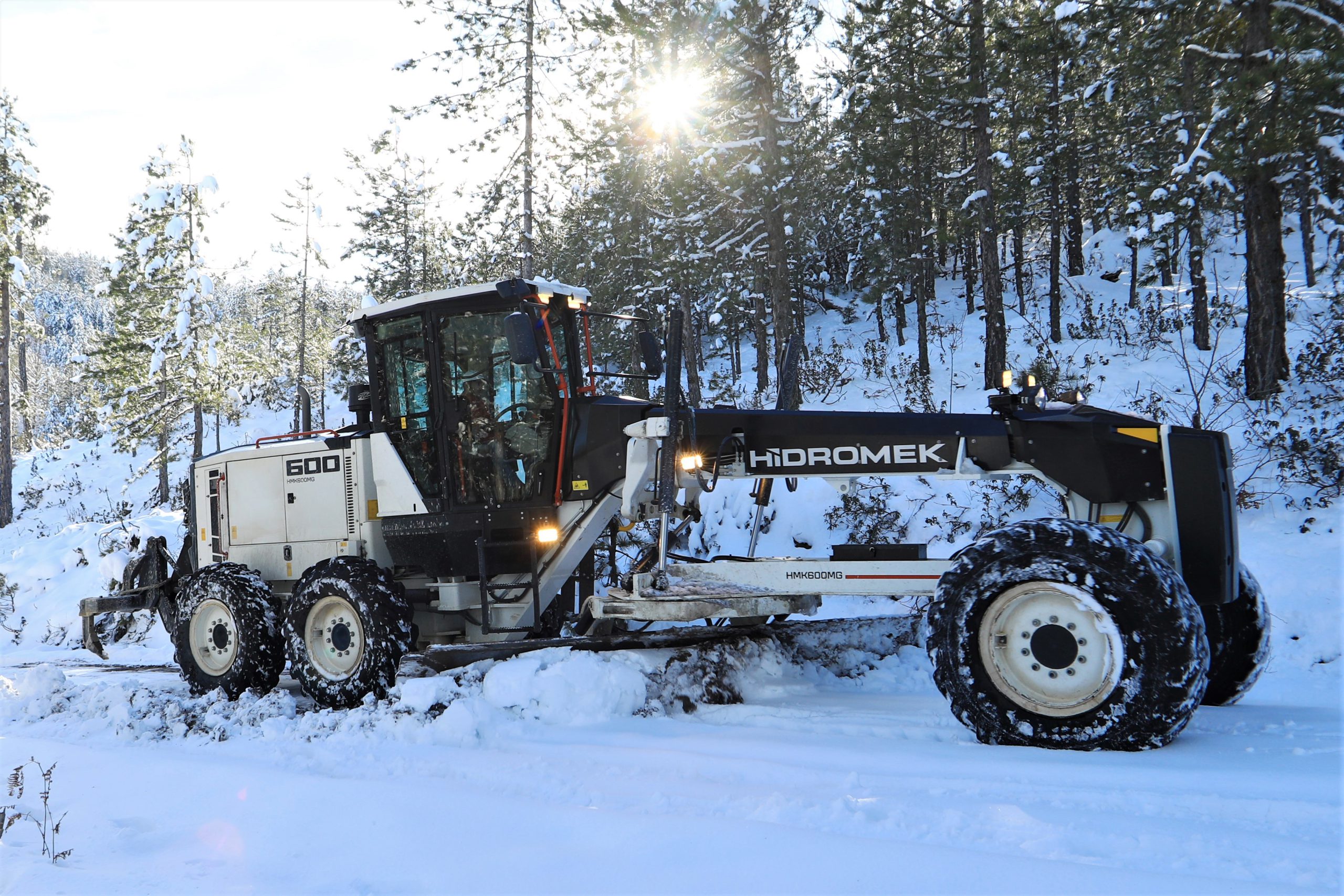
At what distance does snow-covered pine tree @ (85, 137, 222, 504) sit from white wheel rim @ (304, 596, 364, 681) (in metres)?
22.7

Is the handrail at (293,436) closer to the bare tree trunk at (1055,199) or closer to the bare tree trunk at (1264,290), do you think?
the bare tree trunk at (1264,290)

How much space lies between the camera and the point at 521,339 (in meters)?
6.18

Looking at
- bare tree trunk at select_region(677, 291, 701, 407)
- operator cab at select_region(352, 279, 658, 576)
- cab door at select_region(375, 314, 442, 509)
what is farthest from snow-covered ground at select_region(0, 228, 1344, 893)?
bare tree trunk at select_region(677, 291, 701, 407)

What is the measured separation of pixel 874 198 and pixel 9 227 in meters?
26.3

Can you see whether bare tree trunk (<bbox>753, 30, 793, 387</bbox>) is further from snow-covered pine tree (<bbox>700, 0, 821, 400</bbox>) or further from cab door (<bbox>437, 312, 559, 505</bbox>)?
cab door (<bbox>437, 312, 559, 505</bbox>)

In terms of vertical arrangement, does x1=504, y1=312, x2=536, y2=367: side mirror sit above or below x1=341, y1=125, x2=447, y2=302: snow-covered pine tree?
below

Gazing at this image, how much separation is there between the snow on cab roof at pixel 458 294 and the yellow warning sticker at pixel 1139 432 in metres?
4.06

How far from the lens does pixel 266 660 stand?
303 inches

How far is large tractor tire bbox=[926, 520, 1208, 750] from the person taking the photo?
14.4ft

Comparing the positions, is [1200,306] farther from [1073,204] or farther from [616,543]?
[616,543]

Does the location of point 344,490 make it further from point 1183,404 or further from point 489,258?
point 489,258

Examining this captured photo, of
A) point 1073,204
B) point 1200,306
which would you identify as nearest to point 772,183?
point 1200,306

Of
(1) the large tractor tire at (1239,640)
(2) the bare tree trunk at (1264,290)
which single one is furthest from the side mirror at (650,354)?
(2) the bare tree trunk at (1264,290)

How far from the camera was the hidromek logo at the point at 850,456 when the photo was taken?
5746 mm
